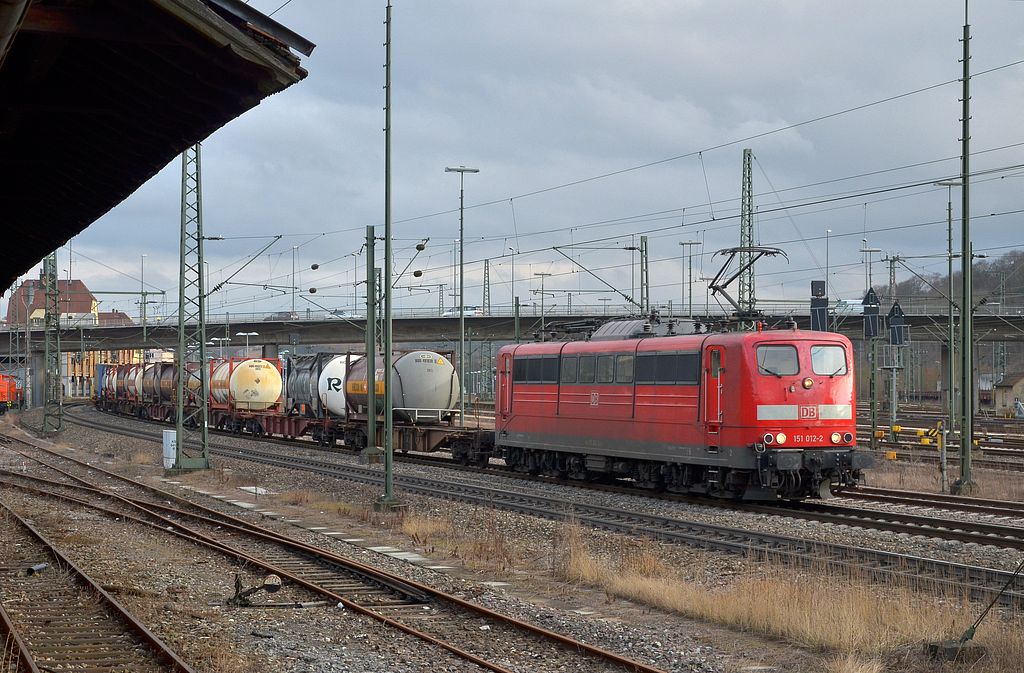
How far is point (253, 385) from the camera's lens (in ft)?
150

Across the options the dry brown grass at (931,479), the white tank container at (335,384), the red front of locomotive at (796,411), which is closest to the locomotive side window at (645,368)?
the red front of locomotive at (796,411)

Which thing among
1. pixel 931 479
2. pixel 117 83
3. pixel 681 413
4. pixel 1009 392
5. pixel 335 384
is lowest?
pixel 931 479

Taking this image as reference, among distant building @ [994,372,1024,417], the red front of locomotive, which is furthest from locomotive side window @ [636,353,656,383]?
distant building @ [994,372,1024,417]

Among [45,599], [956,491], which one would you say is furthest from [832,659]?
[956,491]

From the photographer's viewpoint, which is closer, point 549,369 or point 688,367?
point 688,367

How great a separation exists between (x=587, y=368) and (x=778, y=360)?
5.15 m

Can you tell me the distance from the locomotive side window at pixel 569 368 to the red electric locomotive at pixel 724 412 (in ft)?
0.85

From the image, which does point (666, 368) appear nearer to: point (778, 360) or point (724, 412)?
point (724, 412)

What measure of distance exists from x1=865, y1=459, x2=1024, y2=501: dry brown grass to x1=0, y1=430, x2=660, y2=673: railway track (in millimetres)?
14614

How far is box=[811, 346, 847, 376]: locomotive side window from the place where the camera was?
2022cm

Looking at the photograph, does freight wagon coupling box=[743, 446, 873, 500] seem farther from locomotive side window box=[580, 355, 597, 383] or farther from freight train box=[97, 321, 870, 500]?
locomotive side window box=[580, 355, 597, 383]

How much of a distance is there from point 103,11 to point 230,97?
1463 mm

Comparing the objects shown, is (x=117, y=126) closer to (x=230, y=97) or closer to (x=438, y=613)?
(x=230, y=97)

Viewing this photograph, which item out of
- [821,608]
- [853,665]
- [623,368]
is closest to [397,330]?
[623,368]
